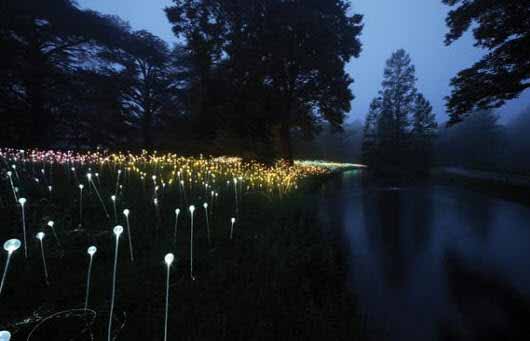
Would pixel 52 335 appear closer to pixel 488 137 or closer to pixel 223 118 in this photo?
pixel 223 118

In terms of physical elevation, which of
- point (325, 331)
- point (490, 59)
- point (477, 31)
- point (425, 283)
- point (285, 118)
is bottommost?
point (425, 283)

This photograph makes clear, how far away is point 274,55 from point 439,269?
50.1ft

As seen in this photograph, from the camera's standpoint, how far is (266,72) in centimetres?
1716

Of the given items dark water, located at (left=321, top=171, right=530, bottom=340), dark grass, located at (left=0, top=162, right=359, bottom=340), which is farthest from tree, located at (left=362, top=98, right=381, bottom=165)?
dark grass, located at (left=0, top=162, right=359, bottom=340)

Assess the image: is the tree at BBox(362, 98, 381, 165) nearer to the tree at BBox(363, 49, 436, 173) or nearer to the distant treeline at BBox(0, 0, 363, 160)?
the tree at BBox(363, 49, 436, 173)

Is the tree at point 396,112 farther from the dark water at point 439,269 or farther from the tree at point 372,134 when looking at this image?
the dark water at point 439,269

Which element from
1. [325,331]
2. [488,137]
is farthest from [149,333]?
[488,137]

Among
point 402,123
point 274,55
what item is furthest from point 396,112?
point 274,55

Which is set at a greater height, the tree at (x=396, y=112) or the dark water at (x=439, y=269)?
the tree at (x=396, y=112)

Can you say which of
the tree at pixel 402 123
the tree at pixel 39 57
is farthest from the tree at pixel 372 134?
the tree at pixel 39 57

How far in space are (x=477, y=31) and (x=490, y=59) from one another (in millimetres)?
1383

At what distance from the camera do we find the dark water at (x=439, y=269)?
3.28 m

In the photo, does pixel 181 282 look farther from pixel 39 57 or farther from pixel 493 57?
pixel 39 57

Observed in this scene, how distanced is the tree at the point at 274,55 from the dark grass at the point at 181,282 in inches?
504
